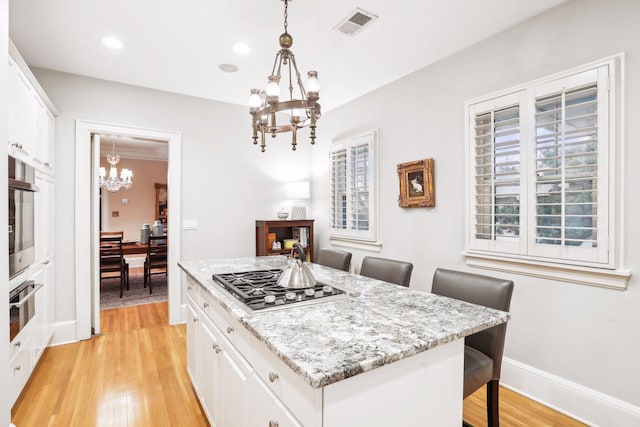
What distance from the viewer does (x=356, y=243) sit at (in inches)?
160

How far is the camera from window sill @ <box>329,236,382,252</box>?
3763mm

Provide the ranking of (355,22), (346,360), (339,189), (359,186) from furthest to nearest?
(339,189), (359,186), (355,22), (346,360)

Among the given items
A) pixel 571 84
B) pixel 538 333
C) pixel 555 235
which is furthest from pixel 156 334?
pixel 571 84

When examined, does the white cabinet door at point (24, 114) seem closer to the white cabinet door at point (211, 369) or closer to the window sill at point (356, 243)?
the white cabinet door at point (211, 369)

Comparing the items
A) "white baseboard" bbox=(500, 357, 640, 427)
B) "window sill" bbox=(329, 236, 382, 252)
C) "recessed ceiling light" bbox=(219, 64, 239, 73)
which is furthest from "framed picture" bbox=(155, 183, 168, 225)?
"white baseboard" bbox=(500, 357, 640, 427)

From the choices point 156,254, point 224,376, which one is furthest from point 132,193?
point 224,376

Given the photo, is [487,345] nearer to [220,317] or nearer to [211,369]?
[220,317]

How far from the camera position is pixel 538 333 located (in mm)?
2336

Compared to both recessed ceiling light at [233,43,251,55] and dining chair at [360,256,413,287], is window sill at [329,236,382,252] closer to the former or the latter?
dining chair at [360,256,413,287]

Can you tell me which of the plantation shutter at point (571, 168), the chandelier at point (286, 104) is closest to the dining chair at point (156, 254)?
the chandelier at point (286, 104)

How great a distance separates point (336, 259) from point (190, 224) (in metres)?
2.03

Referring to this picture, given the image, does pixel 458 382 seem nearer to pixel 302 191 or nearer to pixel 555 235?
pixel 555 235

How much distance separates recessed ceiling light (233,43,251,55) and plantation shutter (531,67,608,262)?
2.27 metres

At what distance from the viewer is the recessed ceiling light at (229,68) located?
3.16m
